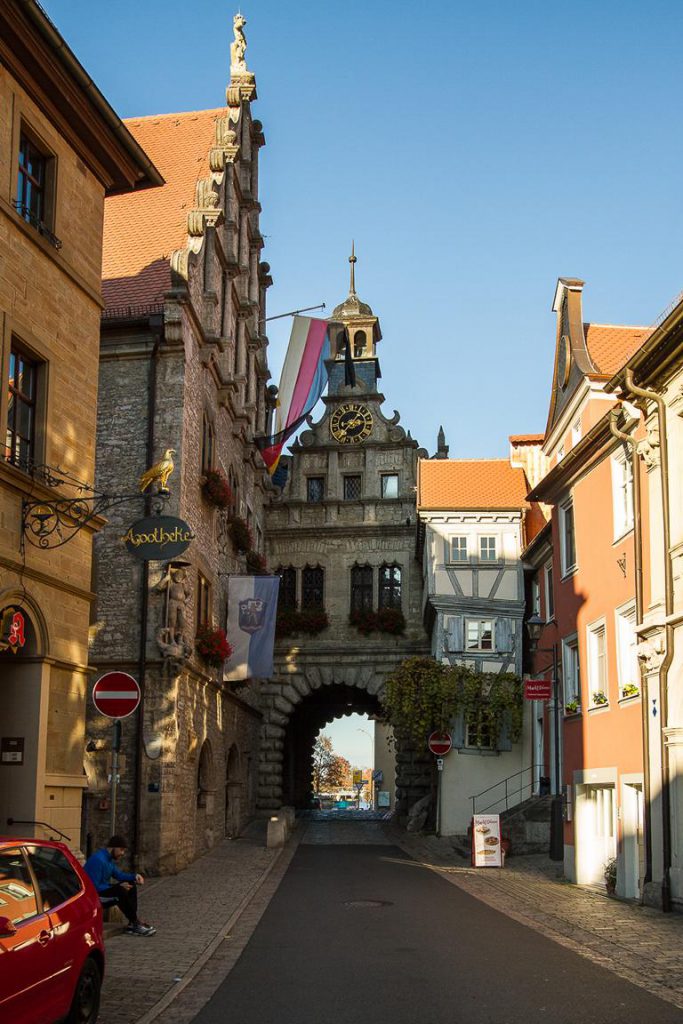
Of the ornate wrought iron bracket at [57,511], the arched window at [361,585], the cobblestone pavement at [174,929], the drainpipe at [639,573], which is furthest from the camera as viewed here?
the arched window at [361,585]

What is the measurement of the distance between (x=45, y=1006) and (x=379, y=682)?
114 ft

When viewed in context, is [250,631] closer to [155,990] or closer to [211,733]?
[211,733]

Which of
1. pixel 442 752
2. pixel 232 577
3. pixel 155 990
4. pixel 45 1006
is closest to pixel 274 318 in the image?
pixel 232 577

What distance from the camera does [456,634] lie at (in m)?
37.6

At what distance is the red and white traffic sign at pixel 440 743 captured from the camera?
3372 centimetres

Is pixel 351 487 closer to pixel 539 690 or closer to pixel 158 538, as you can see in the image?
pixel 539 690

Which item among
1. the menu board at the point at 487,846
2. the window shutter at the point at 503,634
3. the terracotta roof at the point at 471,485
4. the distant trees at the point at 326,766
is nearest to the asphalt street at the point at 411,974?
the menu board at the point at 487,846

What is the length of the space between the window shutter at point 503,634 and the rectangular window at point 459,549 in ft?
8.03

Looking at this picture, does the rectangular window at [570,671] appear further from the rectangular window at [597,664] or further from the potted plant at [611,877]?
the potted plant at [611,877]

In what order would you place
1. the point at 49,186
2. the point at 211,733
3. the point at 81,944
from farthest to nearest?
the point at 211,733
the point at 49,186
the point at 81,944

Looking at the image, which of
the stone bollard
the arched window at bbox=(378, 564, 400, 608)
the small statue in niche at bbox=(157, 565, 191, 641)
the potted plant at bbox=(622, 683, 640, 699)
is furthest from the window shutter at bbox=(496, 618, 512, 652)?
the potted plant at bbox=(622, 683, 640, 699)

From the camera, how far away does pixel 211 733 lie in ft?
96.9

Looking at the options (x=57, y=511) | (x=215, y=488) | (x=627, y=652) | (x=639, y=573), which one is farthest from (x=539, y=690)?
(x=57, y=511)

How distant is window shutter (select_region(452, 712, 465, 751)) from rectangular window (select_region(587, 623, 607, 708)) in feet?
47.2
